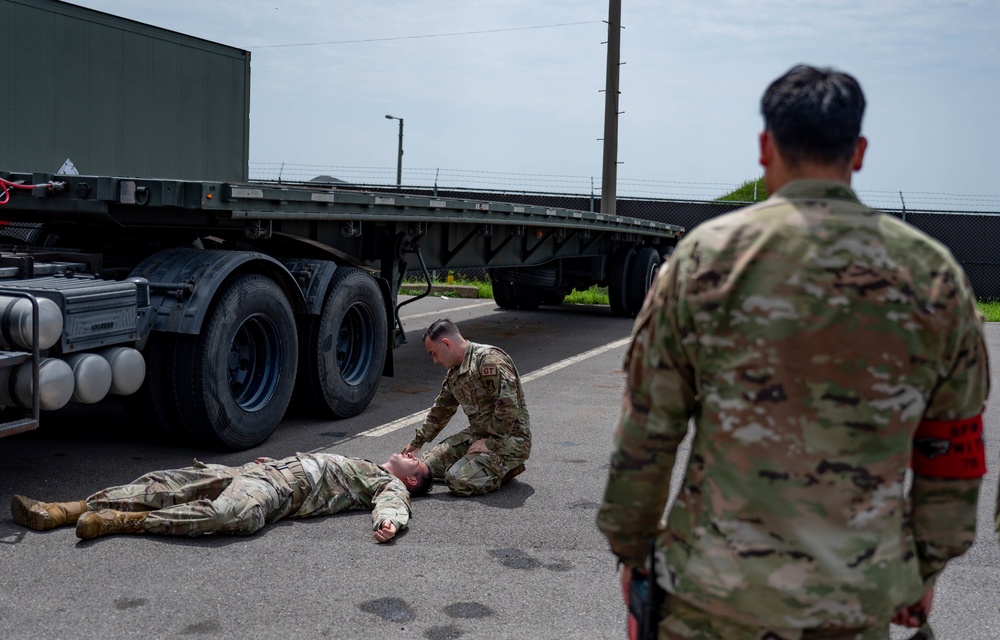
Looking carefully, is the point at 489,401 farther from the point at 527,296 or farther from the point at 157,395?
the point at 527,296

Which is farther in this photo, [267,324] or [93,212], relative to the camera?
[267,324]

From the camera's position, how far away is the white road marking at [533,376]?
299 inches

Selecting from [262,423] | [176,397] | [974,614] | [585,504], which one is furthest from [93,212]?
[974,614]

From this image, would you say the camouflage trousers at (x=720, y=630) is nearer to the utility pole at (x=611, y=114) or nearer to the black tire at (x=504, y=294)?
the black tire at (x=504, y=294)

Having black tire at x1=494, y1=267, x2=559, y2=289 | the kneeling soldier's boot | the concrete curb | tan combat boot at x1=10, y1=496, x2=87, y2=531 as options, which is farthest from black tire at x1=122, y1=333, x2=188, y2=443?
the concrete curb

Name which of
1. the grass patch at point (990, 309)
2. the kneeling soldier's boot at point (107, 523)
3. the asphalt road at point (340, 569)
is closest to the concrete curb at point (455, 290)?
the grass patch at point (990, 309)

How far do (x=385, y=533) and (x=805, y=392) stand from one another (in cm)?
325

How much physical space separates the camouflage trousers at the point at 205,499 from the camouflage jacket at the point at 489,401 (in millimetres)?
1042

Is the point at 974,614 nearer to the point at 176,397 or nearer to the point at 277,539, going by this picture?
the point at 277,539

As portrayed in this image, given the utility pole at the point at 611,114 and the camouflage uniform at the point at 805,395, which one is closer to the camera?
the camouflage uniform at the point at 805,395

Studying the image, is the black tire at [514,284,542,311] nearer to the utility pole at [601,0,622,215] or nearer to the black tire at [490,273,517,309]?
the black tire at [490,273,517,309]

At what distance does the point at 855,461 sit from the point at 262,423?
17.8 ft

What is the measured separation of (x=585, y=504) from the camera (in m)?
5.73

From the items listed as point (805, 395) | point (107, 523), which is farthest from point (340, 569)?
point (805, 395)
